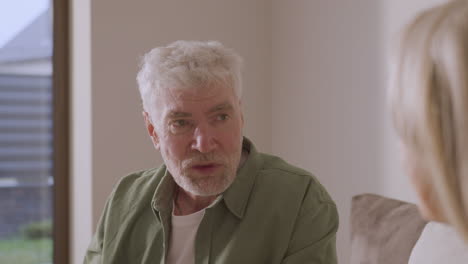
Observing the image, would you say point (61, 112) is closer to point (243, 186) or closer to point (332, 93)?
point (332, 93)

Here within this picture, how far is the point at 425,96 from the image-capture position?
78 centimetres

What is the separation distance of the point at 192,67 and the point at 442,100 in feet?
3.01

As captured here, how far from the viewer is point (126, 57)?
8.95 ft

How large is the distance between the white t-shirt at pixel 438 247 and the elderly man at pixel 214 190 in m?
0.21

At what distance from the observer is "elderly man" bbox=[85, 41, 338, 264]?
160 centimetres

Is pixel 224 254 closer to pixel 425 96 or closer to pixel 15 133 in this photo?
pixel 425 96

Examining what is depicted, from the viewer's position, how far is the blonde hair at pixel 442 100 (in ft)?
2.47

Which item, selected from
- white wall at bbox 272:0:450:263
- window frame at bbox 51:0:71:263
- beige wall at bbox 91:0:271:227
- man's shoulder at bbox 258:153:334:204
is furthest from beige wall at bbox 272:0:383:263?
window frame at bbox 51:0:71:263

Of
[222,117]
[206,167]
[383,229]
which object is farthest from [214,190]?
[383,229]

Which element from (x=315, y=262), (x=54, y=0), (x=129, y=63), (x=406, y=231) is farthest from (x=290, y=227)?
(x=54, y=0)

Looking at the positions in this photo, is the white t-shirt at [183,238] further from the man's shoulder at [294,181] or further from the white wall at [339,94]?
the white wall at [339,94]

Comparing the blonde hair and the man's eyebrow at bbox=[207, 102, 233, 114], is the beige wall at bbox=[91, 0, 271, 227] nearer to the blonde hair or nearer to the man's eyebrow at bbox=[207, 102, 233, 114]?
the man's eyebrow at bbox=[207, 102, 233, 114]

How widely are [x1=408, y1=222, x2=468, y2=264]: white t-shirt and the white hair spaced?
0.60 metres

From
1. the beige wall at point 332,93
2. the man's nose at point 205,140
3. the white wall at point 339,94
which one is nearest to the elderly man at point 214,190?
the man's nose at point 205,140
